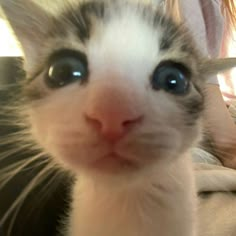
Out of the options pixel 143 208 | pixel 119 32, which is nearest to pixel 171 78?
pixel 119 32

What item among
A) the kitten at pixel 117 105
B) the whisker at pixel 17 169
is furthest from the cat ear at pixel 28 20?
the whisker at pixel 17 169

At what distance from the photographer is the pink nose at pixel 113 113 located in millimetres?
434

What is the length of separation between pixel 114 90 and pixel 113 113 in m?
0.03

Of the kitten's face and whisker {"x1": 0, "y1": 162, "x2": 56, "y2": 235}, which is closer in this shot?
the kitten's face

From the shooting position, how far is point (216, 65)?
2.24 ft

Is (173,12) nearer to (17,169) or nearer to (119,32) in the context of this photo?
(119,32)

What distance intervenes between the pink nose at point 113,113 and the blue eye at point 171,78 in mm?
72

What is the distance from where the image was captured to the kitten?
17.8 inches

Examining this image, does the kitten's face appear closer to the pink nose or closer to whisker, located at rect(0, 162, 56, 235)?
the pink nose

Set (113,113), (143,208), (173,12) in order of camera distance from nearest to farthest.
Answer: (113,113) → (143,208) → (173,12)

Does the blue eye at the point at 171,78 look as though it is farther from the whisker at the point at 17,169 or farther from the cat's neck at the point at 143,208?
the whisker at the point at 17,169

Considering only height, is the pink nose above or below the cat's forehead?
below

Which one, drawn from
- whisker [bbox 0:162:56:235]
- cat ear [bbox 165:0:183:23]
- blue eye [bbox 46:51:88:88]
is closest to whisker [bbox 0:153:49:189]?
whisker [bbox 0:162:56:235]

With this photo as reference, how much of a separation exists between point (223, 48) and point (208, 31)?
472mm
